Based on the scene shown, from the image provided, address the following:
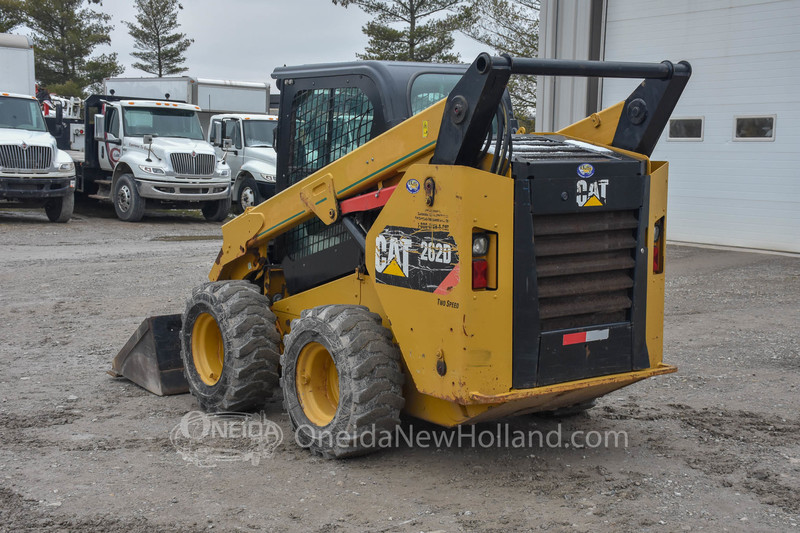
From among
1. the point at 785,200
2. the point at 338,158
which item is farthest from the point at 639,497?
the point at 785,200

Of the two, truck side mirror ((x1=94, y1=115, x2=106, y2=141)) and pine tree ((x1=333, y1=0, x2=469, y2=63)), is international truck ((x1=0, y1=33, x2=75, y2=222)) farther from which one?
pine tree ((x1=333, y1=0, x2=469, y2=63))

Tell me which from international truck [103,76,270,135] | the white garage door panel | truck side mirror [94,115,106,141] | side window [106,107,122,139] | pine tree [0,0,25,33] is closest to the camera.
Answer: the white garage door panel

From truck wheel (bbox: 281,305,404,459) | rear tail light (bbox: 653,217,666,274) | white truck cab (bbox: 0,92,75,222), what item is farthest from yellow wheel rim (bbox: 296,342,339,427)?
white truck cab (bbox: 0,92,75,222)

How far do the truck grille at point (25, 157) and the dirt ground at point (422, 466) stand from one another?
1010 cm

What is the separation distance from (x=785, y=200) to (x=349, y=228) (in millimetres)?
12167

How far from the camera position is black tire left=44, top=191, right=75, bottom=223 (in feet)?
62.3

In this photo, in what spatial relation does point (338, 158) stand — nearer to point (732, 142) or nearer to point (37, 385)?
point (37, 385)

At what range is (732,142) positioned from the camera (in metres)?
16.2

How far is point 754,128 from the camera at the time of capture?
15898mm

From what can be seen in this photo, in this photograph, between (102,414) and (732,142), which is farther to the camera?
(732,142)

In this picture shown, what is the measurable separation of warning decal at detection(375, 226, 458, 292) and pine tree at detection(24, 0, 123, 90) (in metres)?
53.8

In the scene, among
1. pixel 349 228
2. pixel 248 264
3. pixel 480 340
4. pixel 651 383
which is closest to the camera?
pixel 480 340

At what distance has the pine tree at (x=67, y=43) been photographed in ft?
180

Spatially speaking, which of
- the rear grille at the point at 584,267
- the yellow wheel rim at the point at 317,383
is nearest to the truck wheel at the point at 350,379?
the yellow wheel rim at the point at 317,383
